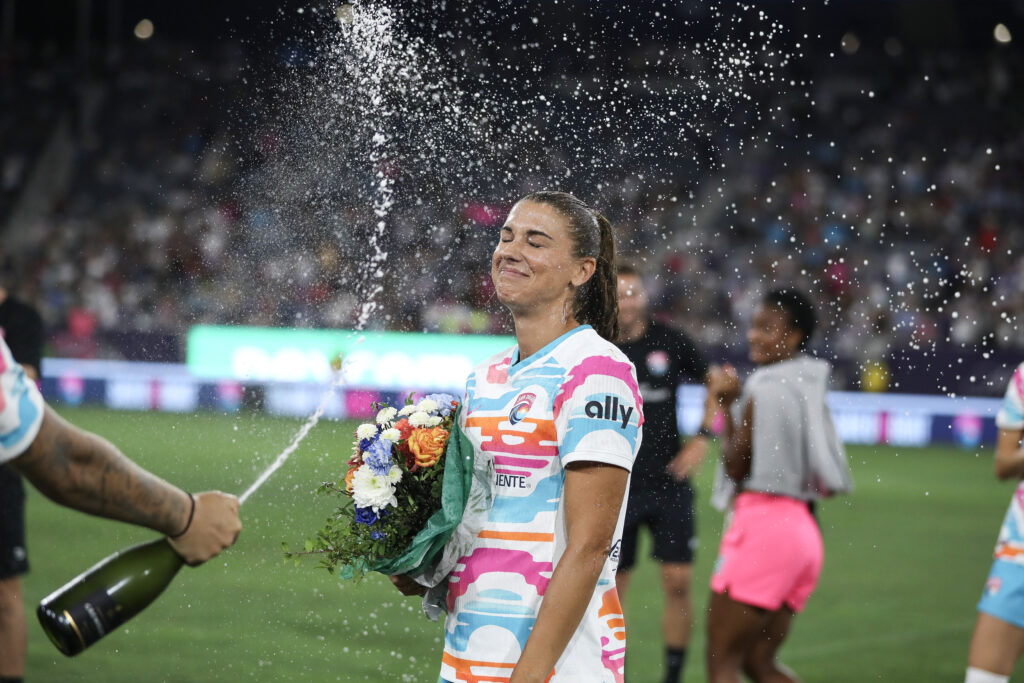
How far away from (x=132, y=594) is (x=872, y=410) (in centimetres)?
1834

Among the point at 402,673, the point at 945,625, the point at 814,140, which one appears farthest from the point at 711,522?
the point at 814,140

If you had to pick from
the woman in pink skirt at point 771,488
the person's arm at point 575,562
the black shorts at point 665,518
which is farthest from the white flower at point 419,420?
Result: the black shorts at point 665,518

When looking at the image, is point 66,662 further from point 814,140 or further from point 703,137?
point 814,140

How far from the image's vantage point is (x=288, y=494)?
35.6 feet

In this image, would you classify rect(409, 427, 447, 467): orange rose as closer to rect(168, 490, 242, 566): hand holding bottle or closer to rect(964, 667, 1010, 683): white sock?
rect(168, 490, 242, 566): hand holding bottle

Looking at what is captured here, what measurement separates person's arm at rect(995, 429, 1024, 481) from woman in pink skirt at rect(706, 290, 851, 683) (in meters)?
0.63

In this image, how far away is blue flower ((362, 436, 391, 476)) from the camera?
3.11 metres

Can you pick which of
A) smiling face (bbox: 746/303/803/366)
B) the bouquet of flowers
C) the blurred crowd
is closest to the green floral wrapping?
the bouquet of flowers

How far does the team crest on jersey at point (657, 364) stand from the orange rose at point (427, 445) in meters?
3.33

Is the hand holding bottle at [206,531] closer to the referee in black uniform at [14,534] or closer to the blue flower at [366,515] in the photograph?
the blue flower at [366,515]

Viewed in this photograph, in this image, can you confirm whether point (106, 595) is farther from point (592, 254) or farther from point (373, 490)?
point (592, 254)

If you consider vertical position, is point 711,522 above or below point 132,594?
below

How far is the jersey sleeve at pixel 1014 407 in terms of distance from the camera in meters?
4.86

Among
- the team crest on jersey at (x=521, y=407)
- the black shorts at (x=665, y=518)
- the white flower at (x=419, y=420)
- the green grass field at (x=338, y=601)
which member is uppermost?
the team crest on jersey at (x=521, y=407)
